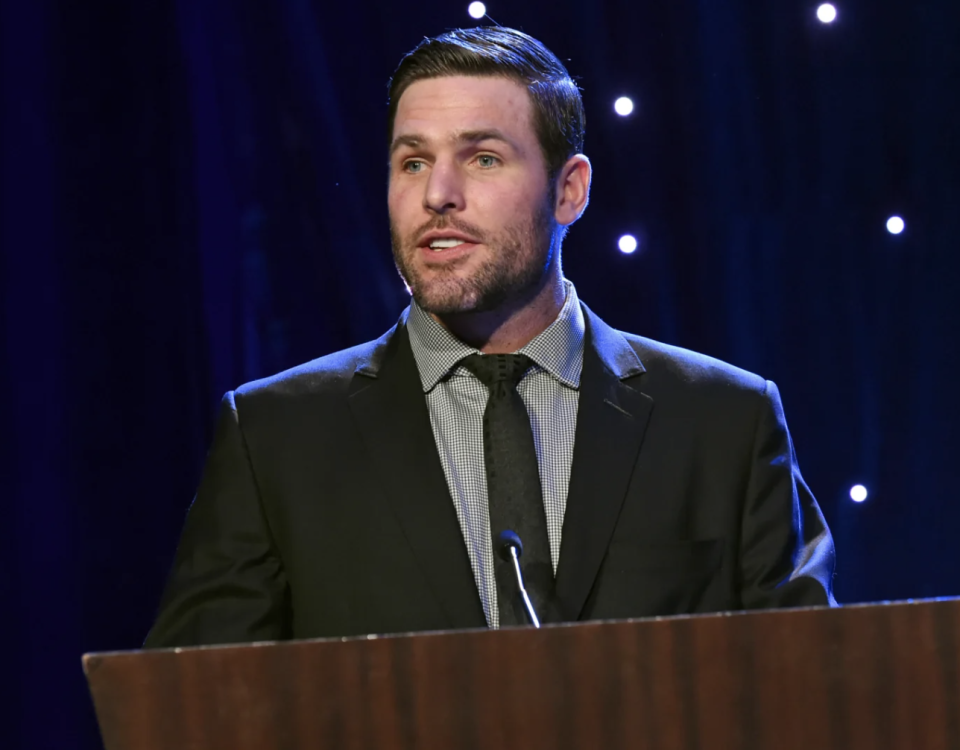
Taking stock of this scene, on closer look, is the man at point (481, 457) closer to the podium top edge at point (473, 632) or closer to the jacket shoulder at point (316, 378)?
Result: the jacket shoulder at point (316, 378)

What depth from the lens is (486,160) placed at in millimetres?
1603

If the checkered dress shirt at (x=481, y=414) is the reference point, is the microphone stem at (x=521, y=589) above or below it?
below

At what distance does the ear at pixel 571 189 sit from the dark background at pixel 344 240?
0.39 meters

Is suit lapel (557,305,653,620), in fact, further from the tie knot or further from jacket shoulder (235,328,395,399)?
jacket shoulder (235,328,395,399)

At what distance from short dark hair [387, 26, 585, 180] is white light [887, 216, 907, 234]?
744 mm

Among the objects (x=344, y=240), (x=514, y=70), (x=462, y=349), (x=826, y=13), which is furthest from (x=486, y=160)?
(x=826, y=13)

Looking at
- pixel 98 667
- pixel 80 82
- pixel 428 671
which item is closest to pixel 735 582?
pixel 428 671

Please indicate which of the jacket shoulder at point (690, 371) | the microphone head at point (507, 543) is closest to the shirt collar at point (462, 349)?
the jacket shoulder at point (690, 371)

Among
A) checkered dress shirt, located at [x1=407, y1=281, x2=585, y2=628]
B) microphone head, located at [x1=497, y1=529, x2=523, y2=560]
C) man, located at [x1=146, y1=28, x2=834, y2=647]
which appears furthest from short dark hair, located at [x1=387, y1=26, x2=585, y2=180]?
microphone head, located at [x1=497, y1=529, x2=523, y2=560]

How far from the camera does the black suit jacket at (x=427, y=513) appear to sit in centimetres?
148

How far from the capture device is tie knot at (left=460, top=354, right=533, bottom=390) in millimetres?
1579

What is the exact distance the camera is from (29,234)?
1907 millimetres

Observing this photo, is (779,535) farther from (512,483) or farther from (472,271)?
(472,271)

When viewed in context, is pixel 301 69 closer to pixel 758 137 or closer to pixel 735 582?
pixel 758 137
